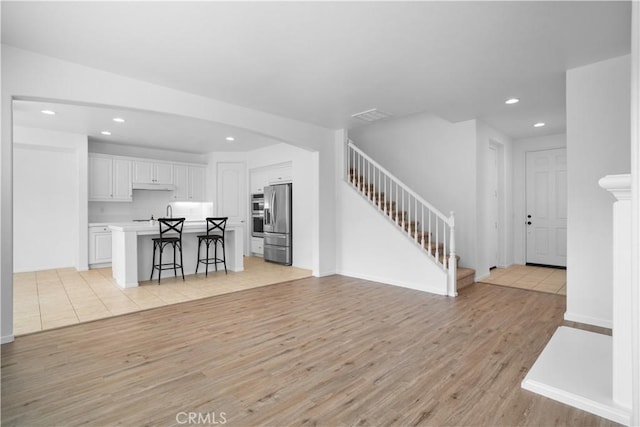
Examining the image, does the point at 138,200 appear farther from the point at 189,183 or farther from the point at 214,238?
the point at 214,238

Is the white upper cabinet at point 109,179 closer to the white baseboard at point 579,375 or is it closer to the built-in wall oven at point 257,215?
the built-in wall oven at point 257,215

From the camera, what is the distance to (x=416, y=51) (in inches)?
114

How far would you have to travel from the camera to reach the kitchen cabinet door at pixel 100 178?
6.59 meters

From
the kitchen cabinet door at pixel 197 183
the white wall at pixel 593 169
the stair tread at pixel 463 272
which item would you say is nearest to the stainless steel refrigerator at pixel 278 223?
the kitchen cabinet door at pixel 197 183

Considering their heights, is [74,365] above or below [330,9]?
below

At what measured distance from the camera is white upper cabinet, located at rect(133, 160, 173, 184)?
718 cm

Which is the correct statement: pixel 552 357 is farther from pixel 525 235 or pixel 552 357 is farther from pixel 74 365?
pixel 525 235

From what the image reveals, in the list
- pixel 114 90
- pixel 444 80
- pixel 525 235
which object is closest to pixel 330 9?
pixel 444 80

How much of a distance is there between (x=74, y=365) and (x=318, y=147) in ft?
14.7

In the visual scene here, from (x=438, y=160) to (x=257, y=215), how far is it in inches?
177

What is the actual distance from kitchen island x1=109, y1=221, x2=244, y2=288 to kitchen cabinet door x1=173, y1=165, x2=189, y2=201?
2.59 meters

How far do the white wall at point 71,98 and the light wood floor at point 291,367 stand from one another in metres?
1.06

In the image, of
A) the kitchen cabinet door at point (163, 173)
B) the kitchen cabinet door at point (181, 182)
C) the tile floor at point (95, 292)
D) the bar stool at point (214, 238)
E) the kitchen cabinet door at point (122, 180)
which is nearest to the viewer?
the tile floor at point (95, 292)

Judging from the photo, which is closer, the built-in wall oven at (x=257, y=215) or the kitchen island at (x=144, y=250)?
the kitchen island at (x=144, y=250)
